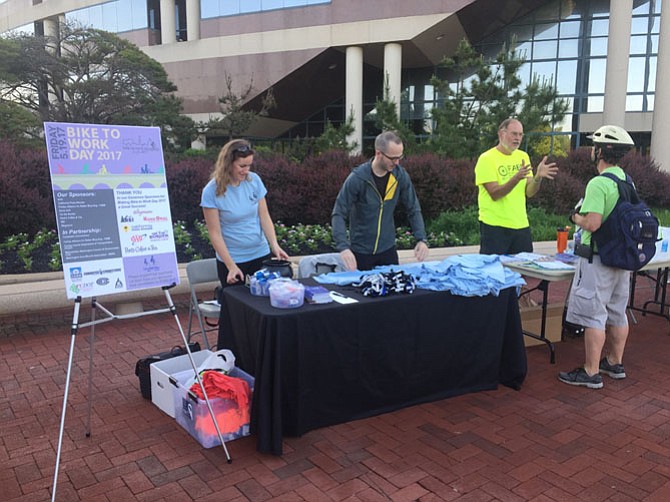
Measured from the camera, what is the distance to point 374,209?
4.37 meters

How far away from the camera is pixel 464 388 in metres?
4.18

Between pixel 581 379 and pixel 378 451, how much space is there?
1.96 meters

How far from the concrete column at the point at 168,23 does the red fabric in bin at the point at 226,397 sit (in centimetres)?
2566

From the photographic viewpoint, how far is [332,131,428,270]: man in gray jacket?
4.20 meters

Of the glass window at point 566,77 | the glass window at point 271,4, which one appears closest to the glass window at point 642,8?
the glass window at point 566,77

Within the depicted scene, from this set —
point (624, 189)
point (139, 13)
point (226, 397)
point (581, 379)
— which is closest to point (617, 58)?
point (624, 189)

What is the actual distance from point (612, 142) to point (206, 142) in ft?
75.6

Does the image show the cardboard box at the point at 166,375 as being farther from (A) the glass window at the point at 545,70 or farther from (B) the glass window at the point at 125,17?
(B) the glass window at the point at 125,17

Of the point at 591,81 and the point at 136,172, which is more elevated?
the point at 591,81

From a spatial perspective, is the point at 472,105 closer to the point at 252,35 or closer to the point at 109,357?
the point at 109,357

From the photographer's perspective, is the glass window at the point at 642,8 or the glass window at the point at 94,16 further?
the glass window at the point at 94,16

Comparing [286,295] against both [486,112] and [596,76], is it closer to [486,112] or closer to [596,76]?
[486,112]

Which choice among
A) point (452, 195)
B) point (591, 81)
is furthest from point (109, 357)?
point (591, 81)

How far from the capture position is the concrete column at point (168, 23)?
25.6m
